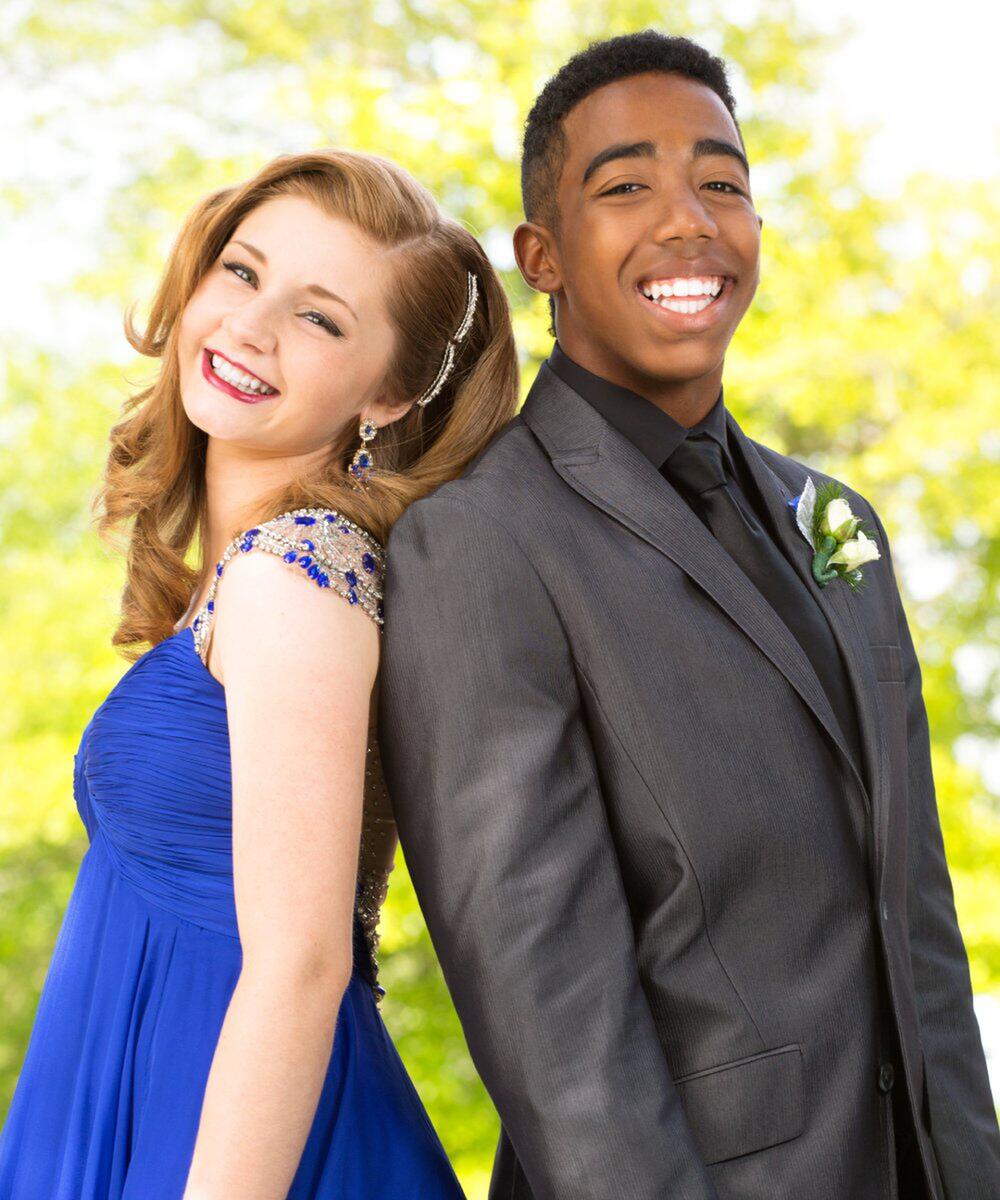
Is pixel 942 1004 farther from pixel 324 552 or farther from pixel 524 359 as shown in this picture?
pixel 524 359

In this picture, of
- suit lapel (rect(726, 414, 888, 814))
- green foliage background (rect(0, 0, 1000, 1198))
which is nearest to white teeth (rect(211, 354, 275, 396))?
suit lapel (rect(726, 414, 888, 814))

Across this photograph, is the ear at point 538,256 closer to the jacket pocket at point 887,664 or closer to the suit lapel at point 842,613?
the suit lapel at point 842,613

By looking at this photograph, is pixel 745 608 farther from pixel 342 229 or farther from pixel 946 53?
pixel 946 53

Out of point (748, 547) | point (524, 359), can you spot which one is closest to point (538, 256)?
point (748, 547)

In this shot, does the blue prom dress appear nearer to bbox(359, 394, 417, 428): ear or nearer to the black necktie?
bbox(359, 394, 417, 428): ear

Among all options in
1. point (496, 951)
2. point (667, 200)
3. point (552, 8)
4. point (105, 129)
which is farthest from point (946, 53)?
point (496, 951)

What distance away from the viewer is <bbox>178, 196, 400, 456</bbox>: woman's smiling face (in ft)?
6.98

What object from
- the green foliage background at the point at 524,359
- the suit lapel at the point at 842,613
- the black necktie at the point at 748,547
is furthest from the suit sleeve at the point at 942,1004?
the green foliage background at the point at 524,359

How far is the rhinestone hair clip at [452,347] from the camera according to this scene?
7.61 feet

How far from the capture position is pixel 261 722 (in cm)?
178

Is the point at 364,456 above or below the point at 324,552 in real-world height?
above

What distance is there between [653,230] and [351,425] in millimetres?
540

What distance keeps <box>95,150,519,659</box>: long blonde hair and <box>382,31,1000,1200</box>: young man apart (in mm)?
158

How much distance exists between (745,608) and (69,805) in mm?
6205
